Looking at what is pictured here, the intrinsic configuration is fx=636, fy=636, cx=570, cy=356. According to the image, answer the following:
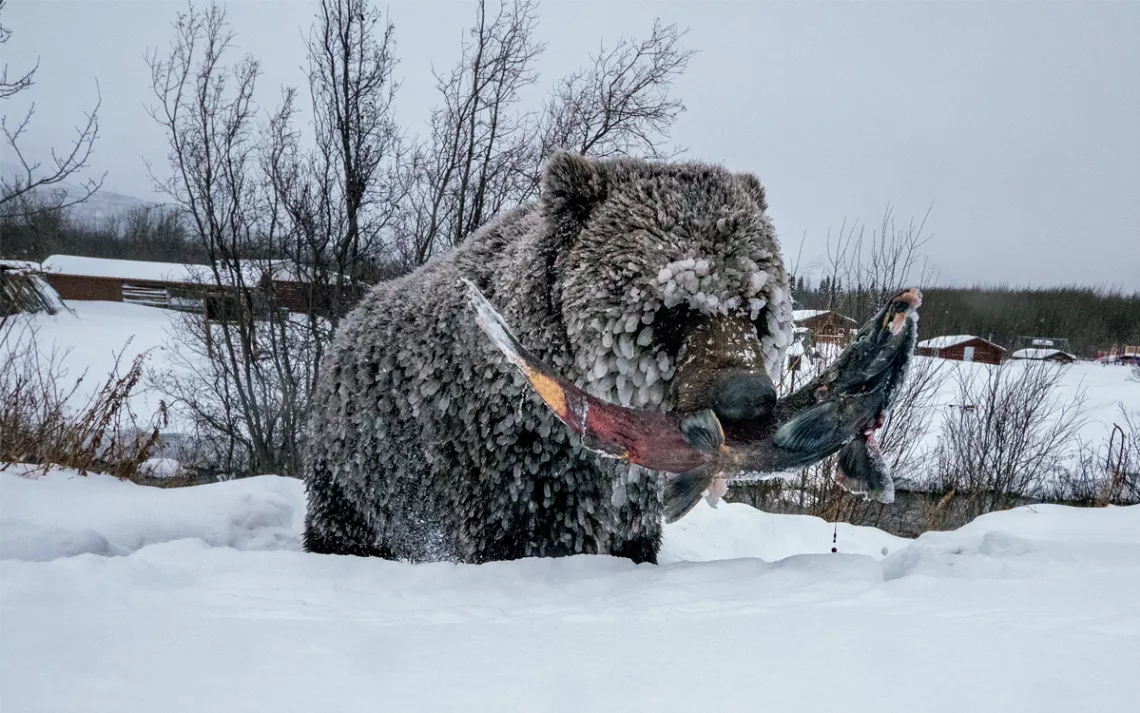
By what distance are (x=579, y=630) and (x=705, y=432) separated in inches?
27.9

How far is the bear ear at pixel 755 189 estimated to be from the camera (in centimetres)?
291

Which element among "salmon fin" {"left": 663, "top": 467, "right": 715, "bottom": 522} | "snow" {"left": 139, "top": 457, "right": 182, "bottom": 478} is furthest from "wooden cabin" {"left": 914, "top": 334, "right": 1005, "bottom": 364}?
"snow" {"left": 139, "top": 457, "right": 182, "bottom": 478}

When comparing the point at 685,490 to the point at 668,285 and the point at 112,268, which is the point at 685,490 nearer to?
the point at 668,285

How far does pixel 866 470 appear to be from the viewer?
7.43 feet

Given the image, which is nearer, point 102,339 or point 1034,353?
point 1034,353

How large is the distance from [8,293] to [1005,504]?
1904 cm

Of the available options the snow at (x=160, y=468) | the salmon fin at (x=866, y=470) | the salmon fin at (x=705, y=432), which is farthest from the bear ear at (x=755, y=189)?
the snow at (x=160, y=468)

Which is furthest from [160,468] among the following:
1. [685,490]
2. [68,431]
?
[685,490]

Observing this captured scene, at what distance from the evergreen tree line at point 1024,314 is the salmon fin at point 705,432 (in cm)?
710

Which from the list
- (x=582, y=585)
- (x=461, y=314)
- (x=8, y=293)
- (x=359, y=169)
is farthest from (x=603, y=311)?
(x=8, y=293)

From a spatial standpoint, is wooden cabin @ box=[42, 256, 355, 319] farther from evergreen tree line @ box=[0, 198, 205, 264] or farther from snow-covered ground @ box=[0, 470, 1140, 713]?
snow-covered ground @ box=[0, 470, 1140, 713]

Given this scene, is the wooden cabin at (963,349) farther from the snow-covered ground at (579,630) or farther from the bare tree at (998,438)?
the snow-covered ground at (579,630)

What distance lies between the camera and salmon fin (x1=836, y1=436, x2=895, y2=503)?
225cm

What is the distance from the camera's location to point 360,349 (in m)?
3.43
